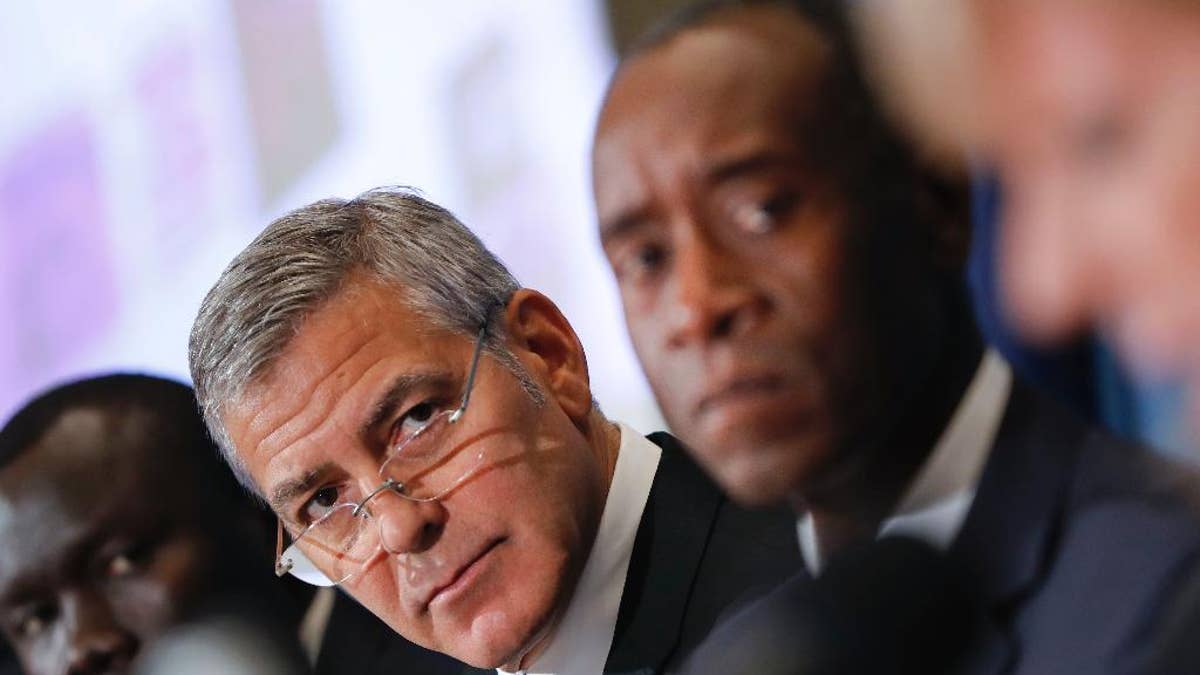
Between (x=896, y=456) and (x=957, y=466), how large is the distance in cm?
4

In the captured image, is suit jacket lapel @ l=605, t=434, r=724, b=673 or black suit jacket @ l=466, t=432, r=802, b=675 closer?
black suit jacket @ l=466, t=432, r=802, b=675

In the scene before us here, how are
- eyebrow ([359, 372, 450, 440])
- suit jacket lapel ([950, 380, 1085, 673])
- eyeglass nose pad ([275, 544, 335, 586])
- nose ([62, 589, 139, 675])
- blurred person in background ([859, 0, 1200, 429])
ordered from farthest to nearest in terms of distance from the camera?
nose ([62, 589, 139, 675])
eyeglass nose pad ([275, 544, 335, 586])
eyebrow ([359, 372, 450, 440])
suit jacket lapel ([950, 380, 1085, 673])
blurred person in background ([859, 0, 1200, 429])

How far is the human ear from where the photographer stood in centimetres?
158

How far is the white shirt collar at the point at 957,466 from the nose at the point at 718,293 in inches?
6.4

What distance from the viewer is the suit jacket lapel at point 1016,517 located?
1.05 metres

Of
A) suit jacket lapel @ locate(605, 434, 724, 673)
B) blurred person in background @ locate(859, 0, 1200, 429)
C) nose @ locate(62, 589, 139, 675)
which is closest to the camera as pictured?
blurred person in background @ locate(859, 0, 1200, 429)

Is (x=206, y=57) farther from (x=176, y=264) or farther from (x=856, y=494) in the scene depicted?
(x=856, y=494)

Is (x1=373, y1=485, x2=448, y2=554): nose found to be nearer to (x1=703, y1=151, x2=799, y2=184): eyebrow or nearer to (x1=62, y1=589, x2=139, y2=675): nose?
(x1=703, y1=151, x2=799, y2=184): eyebrow

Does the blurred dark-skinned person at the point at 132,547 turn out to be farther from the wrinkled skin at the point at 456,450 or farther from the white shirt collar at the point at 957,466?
the white shirt collar at the point at 957,466

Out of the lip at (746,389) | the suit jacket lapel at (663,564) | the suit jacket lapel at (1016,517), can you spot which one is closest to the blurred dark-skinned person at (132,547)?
the suit jacket lapel at (663,564)

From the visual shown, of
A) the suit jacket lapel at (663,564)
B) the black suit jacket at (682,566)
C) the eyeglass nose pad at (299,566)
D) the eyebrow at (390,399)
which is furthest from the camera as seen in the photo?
the eyeglass nose pad at (299,566)

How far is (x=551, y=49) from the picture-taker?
1.61 metres

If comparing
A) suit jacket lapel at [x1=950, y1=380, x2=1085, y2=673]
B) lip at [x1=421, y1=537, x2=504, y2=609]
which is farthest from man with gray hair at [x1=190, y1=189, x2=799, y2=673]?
suit jacket lapel at [x1=950, y1=380, x2=1085, y2=673]

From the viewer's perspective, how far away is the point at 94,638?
6.48 feet
